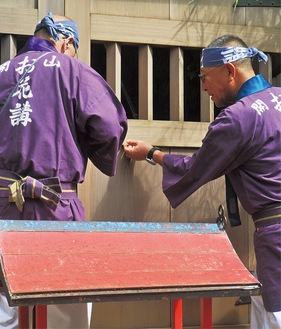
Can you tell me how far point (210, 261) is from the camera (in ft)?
7.65

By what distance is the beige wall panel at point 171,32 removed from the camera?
3521 millimetres

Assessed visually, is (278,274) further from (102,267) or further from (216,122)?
(102,267)

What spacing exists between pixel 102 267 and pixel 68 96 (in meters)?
0.98

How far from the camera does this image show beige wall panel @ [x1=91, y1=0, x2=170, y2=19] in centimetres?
353

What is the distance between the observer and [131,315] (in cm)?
348

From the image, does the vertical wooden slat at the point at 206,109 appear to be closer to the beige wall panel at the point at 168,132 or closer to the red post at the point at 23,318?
the beige wall panel at the point at 168,132

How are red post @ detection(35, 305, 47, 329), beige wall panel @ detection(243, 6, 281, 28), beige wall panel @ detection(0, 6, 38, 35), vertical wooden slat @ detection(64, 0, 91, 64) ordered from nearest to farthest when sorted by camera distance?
red post @ detection(35, 305, 47, 329)
beige wall panel @ detection(0, 6, 38, 35)
vertical wooden slat @ detection(64, 0, 91, 64)
beige wall panel @ detection(243, 6, 281, 28)

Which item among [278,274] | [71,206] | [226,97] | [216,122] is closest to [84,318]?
[71,206]

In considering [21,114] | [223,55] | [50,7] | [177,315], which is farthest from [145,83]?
[177,315]

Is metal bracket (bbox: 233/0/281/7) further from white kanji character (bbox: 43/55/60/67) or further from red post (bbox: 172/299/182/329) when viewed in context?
red post (bbox: 172/299/182/329)

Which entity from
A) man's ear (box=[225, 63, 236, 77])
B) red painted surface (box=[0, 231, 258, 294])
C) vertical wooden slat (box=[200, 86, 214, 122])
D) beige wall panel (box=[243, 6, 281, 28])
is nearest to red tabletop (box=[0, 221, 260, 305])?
red painted surface (box=[0, 231, 258, 294])

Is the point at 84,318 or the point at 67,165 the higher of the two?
the point at 67,165

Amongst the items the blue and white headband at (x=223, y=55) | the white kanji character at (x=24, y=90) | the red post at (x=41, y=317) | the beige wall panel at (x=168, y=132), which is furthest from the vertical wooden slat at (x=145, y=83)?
the red post at (x=41, y=317)

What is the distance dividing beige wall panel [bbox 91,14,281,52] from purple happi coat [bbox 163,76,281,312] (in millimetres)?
753
